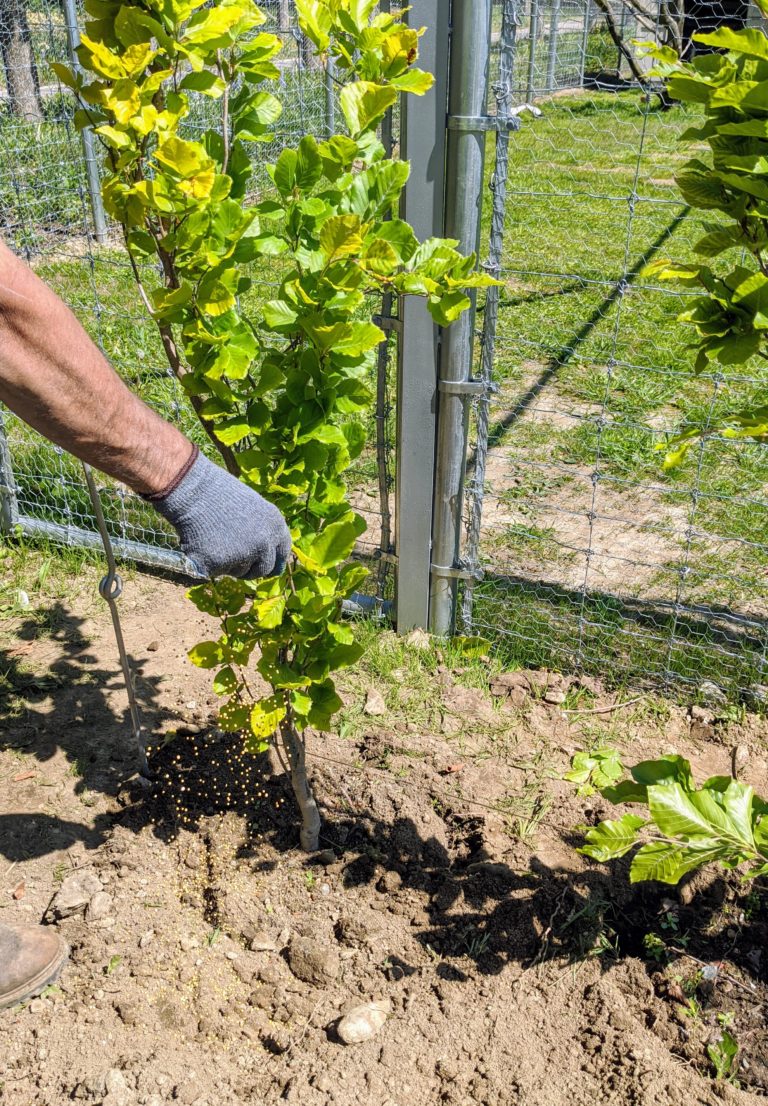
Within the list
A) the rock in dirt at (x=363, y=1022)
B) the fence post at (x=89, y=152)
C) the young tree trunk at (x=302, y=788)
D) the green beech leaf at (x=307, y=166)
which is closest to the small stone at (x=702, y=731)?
the young tree trunk at (x=302, y=788)

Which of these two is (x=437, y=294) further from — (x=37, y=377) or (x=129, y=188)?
(x=37, y=377)

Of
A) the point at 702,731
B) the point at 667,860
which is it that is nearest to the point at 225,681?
the point at 667,860

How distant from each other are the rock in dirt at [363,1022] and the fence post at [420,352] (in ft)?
4.54

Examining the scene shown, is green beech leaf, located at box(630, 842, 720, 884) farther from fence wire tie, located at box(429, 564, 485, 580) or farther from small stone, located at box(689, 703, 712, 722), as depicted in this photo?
fence wire tie, located at box(429, 564, 485, 580)

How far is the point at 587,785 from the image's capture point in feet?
8.95

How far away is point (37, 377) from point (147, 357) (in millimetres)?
3312

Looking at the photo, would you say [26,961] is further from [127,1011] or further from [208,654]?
[208,654]

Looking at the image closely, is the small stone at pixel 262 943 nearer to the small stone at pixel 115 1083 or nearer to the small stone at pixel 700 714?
the small stone at pixel 115 1083

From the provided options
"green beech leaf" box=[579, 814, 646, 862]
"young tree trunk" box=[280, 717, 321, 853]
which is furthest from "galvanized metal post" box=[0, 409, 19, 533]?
"green beech leaf" box=[579, 814, 646, 862]

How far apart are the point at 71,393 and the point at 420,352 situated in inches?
56.0

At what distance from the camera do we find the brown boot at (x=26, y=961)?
2.21m

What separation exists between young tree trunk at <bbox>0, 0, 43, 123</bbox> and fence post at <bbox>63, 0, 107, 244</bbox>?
0.18 meters

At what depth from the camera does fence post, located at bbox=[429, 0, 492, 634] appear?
2623mm

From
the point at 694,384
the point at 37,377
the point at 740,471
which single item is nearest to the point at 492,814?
the point at 37,377
